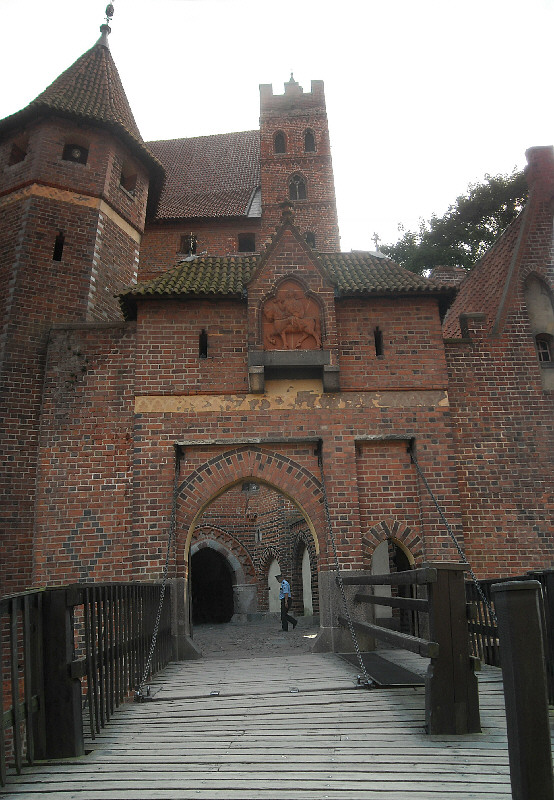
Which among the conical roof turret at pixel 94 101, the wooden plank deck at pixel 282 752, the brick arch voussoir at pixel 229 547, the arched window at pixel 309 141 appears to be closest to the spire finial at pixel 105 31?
the conical roof turret at pixel 94 101

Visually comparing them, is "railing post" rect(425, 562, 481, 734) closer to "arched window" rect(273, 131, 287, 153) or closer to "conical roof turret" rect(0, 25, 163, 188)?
"conical roof turret" rect(0, 25, 163, 188)

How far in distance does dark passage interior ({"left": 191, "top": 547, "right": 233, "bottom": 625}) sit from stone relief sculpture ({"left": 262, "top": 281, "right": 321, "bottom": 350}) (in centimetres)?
1373

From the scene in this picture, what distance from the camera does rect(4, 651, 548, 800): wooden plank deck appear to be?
3.84 m

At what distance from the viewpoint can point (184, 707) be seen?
6.00 m

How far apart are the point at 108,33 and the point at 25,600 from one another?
18379mm

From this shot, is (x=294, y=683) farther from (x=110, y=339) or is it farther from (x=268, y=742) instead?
(x=110, y=339)

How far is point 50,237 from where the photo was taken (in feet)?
43.5

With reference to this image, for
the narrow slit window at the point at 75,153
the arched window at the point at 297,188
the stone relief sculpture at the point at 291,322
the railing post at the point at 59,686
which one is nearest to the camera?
the railing post at the point at 59,686

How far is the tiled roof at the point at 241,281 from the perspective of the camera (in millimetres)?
11489

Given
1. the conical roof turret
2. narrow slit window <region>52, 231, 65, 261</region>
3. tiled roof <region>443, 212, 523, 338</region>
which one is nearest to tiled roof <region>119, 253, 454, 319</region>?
tiled roof <region>443, 212, 523, 338</region>

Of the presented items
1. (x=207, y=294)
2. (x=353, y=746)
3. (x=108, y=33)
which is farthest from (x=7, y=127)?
(x=353, y=746)

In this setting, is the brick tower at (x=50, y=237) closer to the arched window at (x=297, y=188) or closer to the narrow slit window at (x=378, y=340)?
the narrow slit window at (x=378, y=340)

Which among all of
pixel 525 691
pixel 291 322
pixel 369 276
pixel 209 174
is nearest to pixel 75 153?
pixel 291 322

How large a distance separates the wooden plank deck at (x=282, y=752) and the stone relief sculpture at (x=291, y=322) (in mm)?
6141
